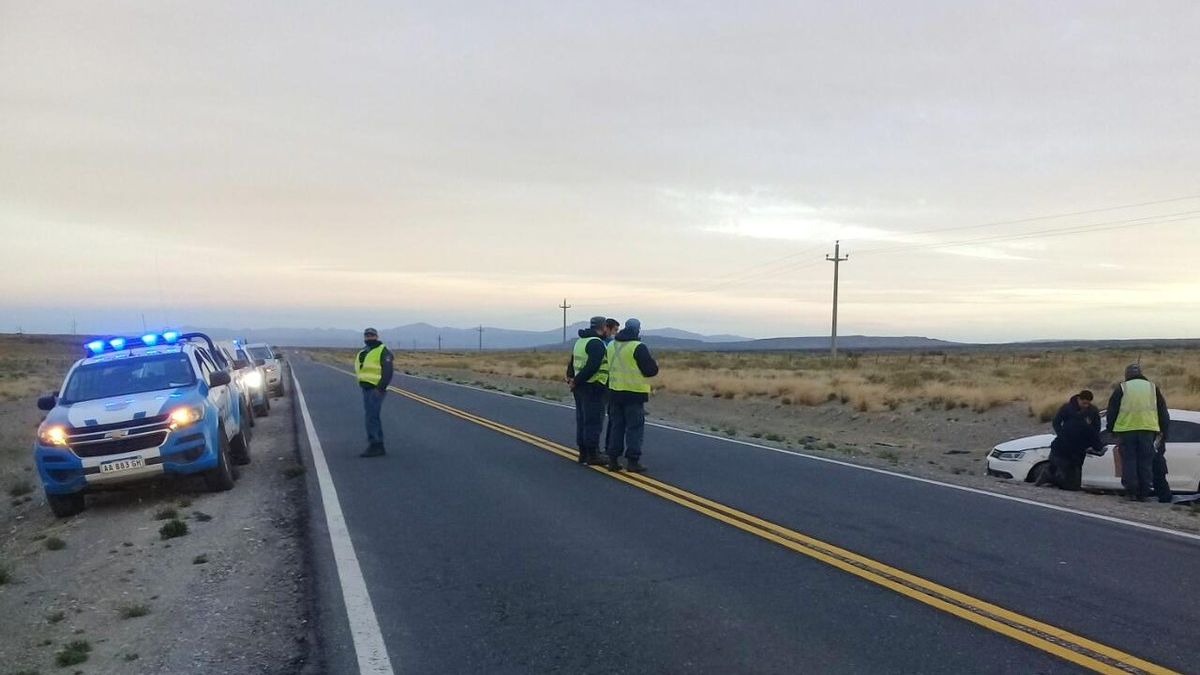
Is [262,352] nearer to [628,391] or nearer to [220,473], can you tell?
[220,473]

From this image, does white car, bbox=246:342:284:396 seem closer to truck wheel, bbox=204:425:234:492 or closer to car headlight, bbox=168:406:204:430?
truck wheel, bbox=204:425:234:492

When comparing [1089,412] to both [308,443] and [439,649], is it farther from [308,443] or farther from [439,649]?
[308,443]

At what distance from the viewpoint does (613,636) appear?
5.83 metres

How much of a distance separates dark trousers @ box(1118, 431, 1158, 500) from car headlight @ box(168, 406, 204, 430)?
1163 centimetres

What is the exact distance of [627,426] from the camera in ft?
43.0

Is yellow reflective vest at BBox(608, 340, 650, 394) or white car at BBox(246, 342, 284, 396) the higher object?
yellow reflective vest at BBox(608, 340, 650, 394)

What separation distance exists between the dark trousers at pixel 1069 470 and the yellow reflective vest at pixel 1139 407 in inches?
39.2

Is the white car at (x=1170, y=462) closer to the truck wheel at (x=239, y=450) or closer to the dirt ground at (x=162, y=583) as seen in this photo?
the dirt ground at (x=162, y=583)

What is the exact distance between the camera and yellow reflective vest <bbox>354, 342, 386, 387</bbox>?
14.5 meters

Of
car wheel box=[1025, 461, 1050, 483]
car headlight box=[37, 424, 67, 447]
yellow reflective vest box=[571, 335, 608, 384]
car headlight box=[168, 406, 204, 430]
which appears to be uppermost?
yellow reflective vest box=[571, 335, 608, 384]

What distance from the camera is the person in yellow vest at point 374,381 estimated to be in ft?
47.3

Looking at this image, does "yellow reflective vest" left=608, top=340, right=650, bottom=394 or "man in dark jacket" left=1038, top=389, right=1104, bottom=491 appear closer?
"yellow reflective vest" left=608, top=340, right=650, bottom=394

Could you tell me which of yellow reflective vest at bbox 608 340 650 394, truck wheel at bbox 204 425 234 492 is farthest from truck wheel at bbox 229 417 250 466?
yellow reflective vest at bbox 608 340 650 394

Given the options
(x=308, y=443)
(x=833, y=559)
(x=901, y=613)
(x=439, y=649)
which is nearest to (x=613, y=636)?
(x=439, y=649)
